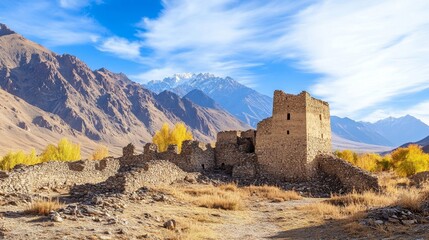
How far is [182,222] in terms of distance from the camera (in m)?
13.7

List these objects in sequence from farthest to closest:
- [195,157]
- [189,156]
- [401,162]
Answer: [401,162] < [195,157] < [189,156]

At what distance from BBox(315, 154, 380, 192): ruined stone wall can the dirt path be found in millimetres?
7102

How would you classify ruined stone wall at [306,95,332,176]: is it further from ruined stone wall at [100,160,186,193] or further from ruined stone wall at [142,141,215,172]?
ruined stone wall at [100,160,186,193]

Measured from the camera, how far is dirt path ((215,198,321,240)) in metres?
13.3

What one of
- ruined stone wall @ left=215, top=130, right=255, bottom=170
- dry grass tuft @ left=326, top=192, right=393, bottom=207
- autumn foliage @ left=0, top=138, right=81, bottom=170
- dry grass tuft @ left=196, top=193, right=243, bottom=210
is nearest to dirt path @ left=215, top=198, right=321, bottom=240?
dry grass tuft @ left=196, top=193, right=243, bottom=210

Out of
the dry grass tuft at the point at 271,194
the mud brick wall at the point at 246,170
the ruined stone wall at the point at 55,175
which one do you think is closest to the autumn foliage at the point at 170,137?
the mud brick wall at the point at 246,170

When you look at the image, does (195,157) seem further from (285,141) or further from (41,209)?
(41,209)

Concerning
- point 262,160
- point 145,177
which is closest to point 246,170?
point 262,160

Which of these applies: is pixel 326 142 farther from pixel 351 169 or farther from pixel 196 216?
pixel 196 216

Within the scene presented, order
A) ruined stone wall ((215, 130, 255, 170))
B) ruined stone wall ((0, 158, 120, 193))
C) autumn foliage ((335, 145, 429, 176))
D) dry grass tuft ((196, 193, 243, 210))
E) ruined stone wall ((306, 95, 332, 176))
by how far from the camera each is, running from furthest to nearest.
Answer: autumn foliage ((335, 145, 429, 176)) < ruined stone wall ((215, 130, 255, 170)) < ruined stone wall ((306, 95, 332, 176)) < ruined stone wall ((0, 158, 120, 193)) < dry grass tuft ((196, 193, 243, 210))

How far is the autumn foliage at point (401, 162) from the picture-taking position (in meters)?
44.9

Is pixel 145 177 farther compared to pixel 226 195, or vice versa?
pixel 145 177

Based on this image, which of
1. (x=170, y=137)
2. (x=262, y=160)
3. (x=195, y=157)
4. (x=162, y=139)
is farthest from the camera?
(x=162, y=139)

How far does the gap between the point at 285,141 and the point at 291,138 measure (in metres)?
0.49
